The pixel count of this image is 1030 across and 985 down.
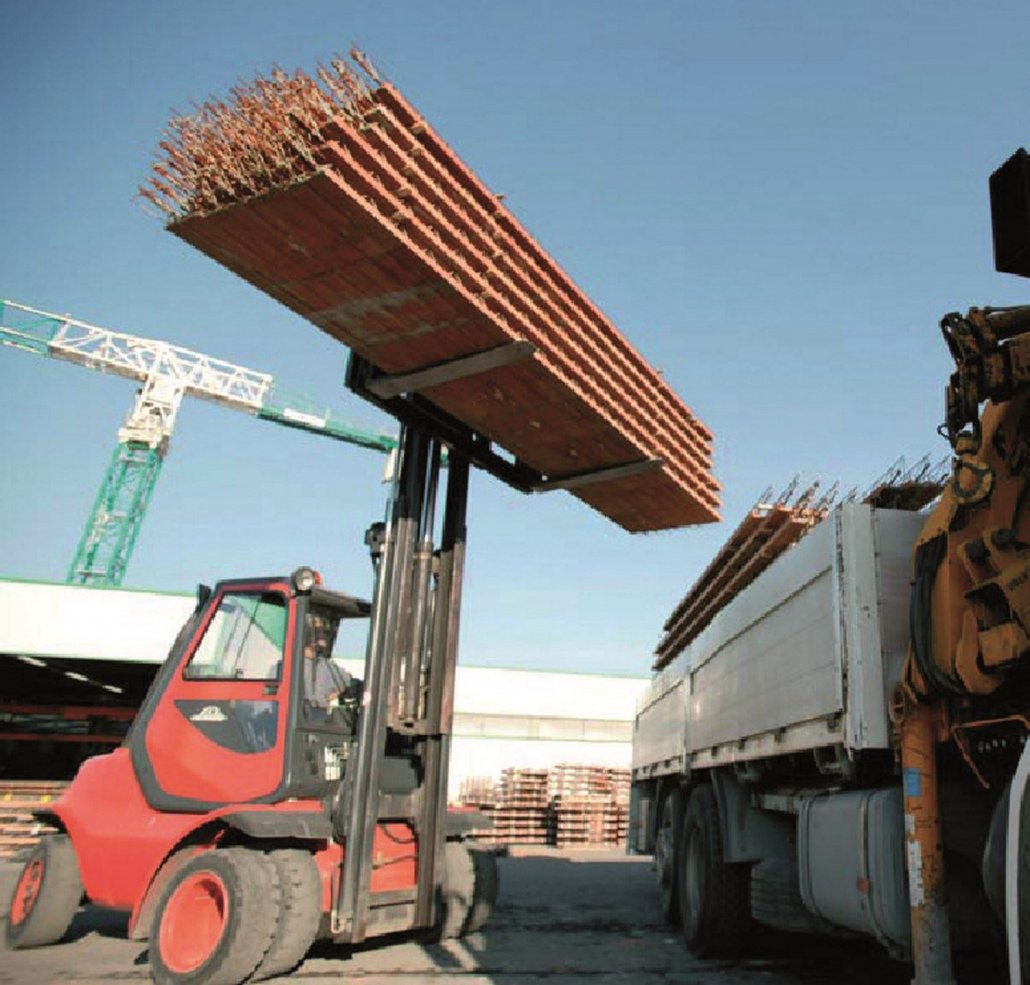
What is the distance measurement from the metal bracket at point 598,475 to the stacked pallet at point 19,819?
1082 centimetres

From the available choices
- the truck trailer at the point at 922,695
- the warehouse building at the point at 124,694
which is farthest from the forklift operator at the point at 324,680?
the warehouse building at the point at 124,694

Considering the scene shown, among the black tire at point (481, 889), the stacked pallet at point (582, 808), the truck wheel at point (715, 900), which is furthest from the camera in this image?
the stacked pallet at point (582, 808)

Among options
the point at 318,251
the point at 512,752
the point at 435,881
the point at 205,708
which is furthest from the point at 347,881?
the point at 512,752

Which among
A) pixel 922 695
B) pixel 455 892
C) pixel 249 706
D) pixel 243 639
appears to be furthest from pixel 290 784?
pixel 922 695

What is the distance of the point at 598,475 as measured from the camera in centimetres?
691

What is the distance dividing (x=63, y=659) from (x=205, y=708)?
1351 centimetres

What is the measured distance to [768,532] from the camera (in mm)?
7660

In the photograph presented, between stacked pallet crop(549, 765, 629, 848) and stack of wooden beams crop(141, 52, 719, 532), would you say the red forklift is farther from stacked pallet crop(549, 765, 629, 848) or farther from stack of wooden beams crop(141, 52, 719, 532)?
stacked pallet crop(549, 765, 629, 848)

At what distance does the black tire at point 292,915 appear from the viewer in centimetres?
519

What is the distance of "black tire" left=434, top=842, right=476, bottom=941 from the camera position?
6785 mm

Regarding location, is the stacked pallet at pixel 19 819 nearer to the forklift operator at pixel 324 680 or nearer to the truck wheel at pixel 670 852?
the forklift operator at pixel 324 680

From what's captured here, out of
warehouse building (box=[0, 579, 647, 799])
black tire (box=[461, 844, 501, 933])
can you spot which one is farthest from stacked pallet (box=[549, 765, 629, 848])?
black tire (box=[461, 844, 501, 933])

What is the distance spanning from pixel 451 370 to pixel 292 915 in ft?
11.0

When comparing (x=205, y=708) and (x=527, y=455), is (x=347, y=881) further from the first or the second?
(x=527, y=455)
